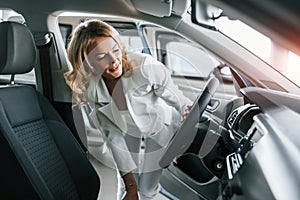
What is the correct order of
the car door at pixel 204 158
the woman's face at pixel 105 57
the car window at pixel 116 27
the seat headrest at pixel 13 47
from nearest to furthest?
the car door at pixel 204 158
the seat headrest at pixel 13 47
the woman's face at pixel 105 57
the car window at pixel 116 27

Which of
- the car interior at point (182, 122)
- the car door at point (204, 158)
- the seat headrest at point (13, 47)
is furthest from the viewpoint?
the seat headrest at point (13, 47)

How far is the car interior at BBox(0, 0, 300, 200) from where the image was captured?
995 millimetres

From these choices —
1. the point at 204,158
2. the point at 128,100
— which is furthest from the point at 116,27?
the point at 204,158

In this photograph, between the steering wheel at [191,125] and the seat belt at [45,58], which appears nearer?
the steering wheel at [191,125]

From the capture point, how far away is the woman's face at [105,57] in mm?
1735

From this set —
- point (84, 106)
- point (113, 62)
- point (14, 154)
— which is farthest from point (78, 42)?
point (14, 154)

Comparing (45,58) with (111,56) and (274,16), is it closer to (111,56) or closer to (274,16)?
(111,56)

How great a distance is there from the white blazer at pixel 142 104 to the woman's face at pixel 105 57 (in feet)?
0.19

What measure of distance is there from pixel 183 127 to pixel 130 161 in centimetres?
50

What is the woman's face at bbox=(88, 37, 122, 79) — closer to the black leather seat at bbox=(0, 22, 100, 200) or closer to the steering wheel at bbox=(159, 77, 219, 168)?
the black leather seat at bbox=(0, 22, 100, 200)

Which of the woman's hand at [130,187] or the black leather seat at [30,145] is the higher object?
the black leather seat at [30,145]

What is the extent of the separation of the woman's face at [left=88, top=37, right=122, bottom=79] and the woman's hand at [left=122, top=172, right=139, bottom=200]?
1.52 feet

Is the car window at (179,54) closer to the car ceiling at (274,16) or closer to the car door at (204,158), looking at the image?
the car door at (204,158)

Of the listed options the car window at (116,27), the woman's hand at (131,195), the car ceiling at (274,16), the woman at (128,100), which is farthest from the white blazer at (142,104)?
the car ceiling at (274,16)
